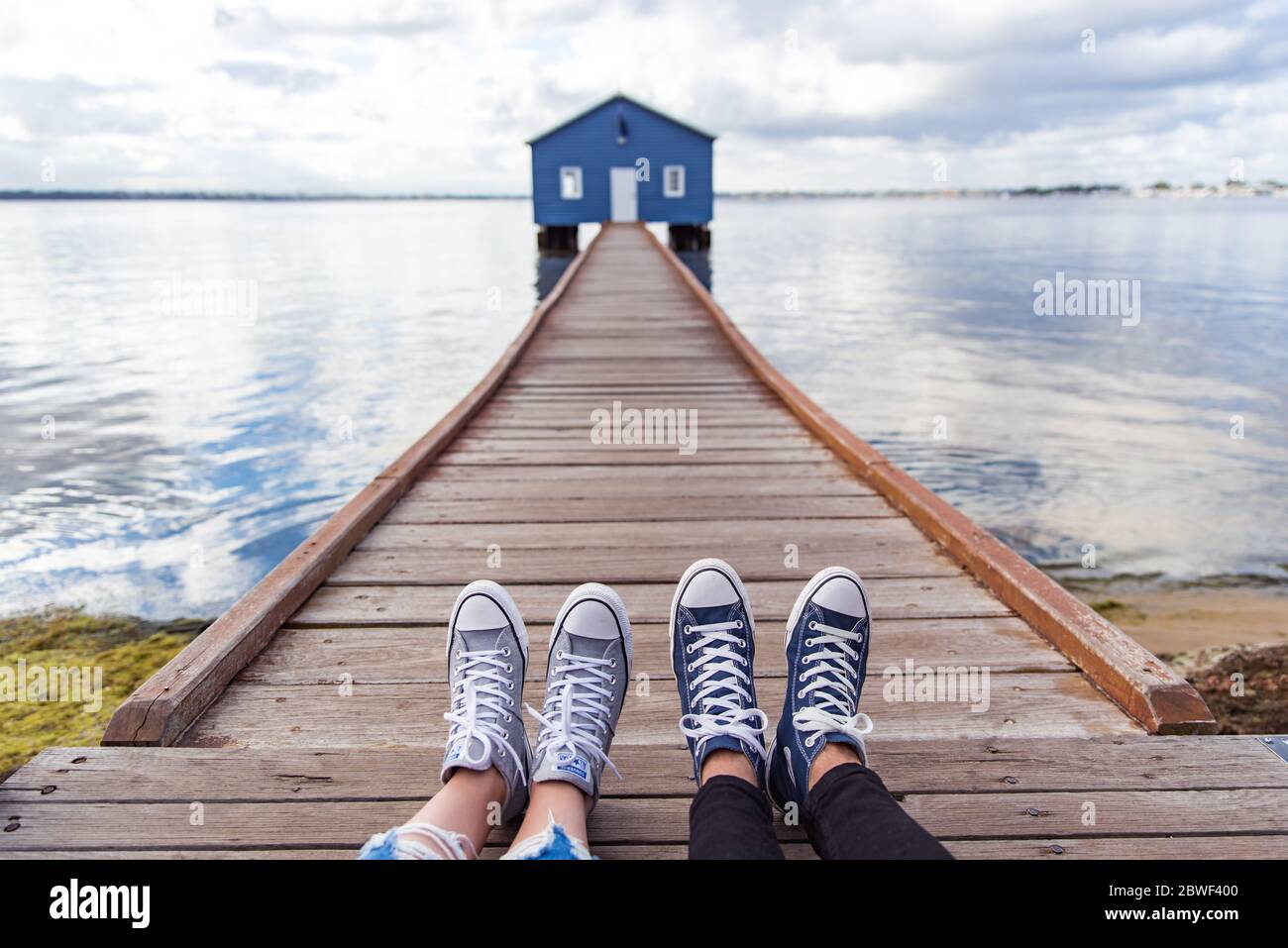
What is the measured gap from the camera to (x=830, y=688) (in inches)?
82.4

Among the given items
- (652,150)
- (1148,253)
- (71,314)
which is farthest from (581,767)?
(1148,253)

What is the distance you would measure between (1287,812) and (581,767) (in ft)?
5.02

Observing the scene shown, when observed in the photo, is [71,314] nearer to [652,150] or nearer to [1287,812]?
[652,150]

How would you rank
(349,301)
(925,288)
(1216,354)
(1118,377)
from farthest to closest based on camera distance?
(925,288) < (349,301) < (1216,354) < (1118,377)

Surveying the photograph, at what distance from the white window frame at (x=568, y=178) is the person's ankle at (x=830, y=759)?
100 ft

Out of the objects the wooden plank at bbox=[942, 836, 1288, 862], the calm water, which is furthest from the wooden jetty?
the calm water

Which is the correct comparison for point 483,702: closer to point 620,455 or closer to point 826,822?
point 826,822

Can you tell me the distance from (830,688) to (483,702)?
0.83 m

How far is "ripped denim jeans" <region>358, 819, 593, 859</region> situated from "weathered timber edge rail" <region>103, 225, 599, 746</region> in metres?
1.01

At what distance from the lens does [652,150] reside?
30078mm

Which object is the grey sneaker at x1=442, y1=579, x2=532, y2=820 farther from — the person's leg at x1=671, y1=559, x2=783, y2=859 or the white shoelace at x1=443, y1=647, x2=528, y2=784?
the person's leg at x1=671, y1=559, x2=783, y2=859

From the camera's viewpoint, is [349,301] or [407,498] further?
[349,301]

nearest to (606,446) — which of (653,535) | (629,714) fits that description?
(653,535)

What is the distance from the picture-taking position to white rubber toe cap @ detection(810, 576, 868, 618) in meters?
2.26
